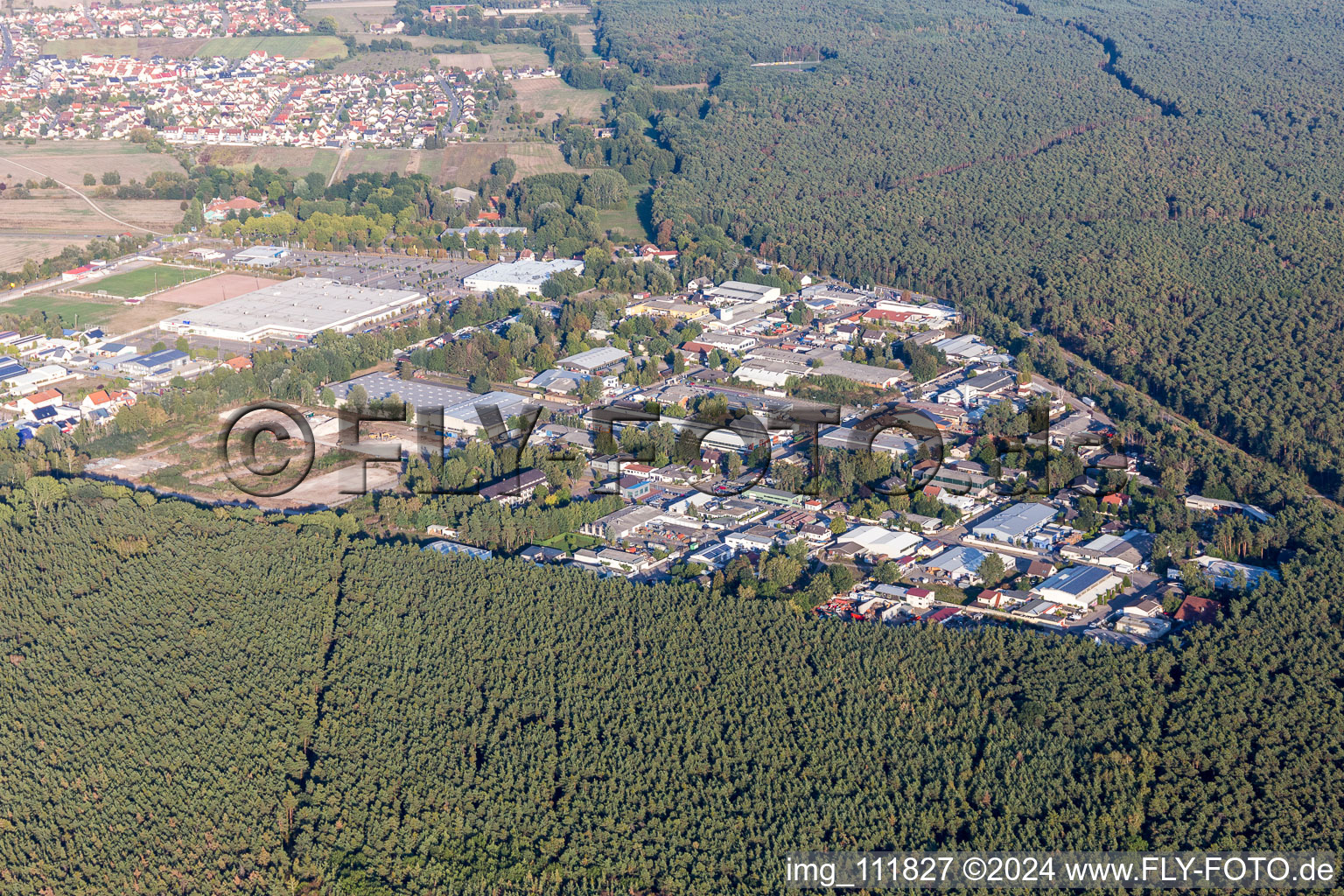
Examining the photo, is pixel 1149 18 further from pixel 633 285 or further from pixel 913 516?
pixel 913 516

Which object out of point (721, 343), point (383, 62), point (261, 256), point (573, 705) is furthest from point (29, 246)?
point (573, 705)

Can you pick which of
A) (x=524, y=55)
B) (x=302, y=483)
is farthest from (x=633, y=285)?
(x=524, y=55)

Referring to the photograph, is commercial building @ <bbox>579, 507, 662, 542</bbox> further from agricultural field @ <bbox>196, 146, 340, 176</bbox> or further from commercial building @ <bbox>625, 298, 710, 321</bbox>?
agricultural field @ <bbox>196, 146, 340, 176</bbox>

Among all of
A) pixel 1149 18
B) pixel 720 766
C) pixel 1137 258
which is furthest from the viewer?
pixel 1149 18

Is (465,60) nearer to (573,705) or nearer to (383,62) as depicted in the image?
(383,62)

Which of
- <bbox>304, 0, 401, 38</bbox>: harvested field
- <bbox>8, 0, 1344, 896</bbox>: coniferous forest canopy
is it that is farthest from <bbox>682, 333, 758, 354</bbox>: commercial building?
<bbox>304, 0, 401, 38</bbox>: harvested field

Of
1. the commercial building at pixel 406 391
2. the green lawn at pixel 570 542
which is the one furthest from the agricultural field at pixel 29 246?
the green lawn at pixel 570 542
